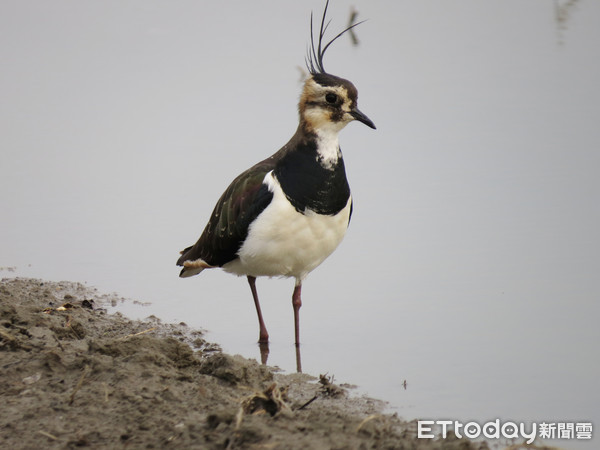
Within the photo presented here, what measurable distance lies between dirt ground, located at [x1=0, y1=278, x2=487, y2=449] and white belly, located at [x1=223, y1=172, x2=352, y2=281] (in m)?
0.83

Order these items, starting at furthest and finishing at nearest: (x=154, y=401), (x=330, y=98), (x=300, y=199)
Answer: (x=330, y=98) → (x=300, y=199) → (x=154, y=401)

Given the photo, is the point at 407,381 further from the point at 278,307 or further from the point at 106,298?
the point at 106,298

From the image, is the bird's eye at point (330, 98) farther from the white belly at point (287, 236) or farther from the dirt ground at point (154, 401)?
the dirt ground at point (154, 401)

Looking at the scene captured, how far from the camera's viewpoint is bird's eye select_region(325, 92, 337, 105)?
6.88m

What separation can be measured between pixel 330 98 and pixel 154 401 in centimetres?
271

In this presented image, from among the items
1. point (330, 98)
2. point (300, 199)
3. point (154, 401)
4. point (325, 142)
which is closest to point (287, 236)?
point (300, 199)

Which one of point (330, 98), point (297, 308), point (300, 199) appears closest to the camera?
point (300, 199)

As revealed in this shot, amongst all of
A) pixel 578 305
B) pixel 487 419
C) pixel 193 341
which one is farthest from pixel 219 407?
pixel 578 305

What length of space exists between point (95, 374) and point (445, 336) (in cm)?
280

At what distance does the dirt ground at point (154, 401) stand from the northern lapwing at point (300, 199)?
0.89 meters

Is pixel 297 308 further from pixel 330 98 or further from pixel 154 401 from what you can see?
pixel 154 401

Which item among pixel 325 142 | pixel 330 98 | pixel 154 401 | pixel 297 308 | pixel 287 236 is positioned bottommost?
pixel 154 401

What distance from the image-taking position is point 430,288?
802cm

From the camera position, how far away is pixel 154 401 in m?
4.99
